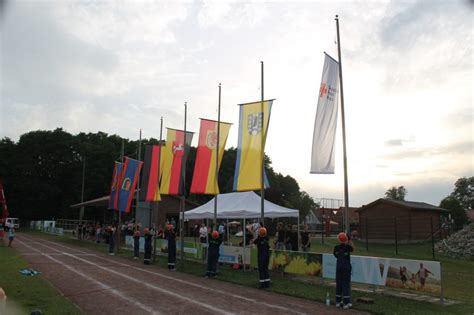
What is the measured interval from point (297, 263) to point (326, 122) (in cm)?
546

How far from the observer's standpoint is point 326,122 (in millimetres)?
14305

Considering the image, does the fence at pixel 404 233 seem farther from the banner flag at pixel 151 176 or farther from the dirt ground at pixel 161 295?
the dirt ground at pixel 161 295

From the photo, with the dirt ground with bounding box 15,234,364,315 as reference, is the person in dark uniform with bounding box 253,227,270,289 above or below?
above

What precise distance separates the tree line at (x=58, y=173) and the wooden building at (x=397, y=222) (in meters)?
32.8

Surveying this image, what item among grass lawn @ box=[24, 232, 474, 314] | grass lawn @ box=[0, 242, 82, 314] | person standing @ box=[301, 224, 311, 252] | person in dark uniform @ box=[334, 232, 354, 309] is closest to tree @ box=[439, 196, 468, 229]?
grass lawn @ box=[24, 232, 474, 314]

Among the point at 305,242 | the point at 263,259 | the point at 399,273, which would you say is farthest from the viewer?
the point at 305,242

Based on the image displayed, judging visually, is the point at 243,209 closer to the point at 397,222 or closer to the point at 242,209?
Result: the point at 242,209

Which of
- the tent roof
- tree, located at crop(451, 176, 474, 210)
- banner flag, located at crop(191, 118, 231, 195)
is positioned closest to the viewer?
banner flag, located at crop(191, 118, 231, 195)

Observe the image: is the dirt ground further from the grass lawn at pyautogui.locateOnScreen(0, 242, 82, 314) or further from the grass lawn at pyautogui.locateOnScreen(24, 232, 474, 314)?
the grass lawn at pyautogui.locateOnScreen(24, 232, 474, 314)

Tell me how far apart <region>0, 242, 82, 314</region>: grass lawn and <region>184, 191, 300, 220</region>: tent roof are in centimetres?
1145

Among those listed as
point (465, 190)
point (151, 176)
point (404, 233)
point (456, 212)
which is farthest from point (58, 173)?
point (465, 190)

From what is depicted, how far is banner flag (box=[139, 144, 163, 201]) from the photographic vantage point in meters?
25.1

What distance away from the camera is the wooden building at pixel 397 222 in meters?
36.1

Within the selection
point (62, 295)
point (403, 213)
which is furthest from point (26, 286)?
point (403, 213)
